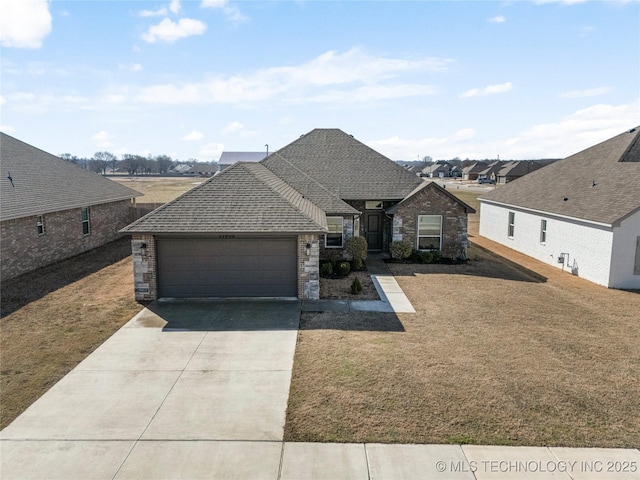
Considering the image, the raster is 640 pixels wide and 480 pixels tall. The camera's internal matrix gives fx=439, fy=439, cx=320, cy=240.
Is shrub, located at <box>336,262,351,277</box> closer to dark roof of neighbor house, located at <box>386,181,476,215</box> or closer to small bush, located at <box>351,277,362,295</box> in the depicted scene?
small bush, located at <box>351,277,362,295</box>

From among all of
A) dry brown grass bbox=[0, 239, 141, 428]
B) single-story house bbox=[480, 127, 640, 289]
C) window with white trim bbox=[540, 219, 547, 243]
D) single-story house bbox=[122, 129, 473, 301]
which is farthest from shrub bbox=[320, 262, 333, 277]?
window with white trim bbox=[540, 219, 547, 243]

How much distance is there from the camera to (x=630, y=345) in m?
10.6

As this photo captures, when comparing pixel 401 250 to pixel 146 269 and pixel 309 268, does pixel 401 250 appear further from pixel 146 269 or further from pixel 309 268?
pixel 146 269

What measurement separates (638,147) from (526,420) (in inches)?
691

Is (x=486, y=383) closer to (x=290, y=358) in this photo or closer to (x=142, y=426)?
(x=290, y=358)

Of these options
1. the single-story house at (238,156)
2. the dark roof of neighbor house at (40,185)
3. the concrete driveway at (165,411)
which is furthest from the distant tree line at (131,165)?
the concrete driveway at (165,411)

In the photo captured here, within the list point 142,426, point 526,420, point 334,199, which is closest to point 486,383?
point 526,420

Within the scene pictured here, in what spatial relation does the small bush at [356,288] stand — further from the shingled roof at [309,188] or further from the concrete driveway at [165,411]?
the shingled roof at [309,188]

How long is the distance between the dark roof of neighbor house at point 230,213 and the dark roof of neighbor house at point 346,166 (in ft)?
22.7

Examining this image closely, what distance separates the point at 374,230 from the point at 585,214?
925 cm

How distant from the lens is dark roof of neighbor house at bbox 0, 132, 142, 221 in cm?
1745

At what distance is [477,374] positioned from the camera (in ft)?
29.2

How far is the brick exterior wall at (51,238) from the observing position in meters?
16.3

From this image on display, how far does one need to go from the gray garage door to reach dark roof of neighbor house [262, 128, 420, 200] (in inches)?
322
